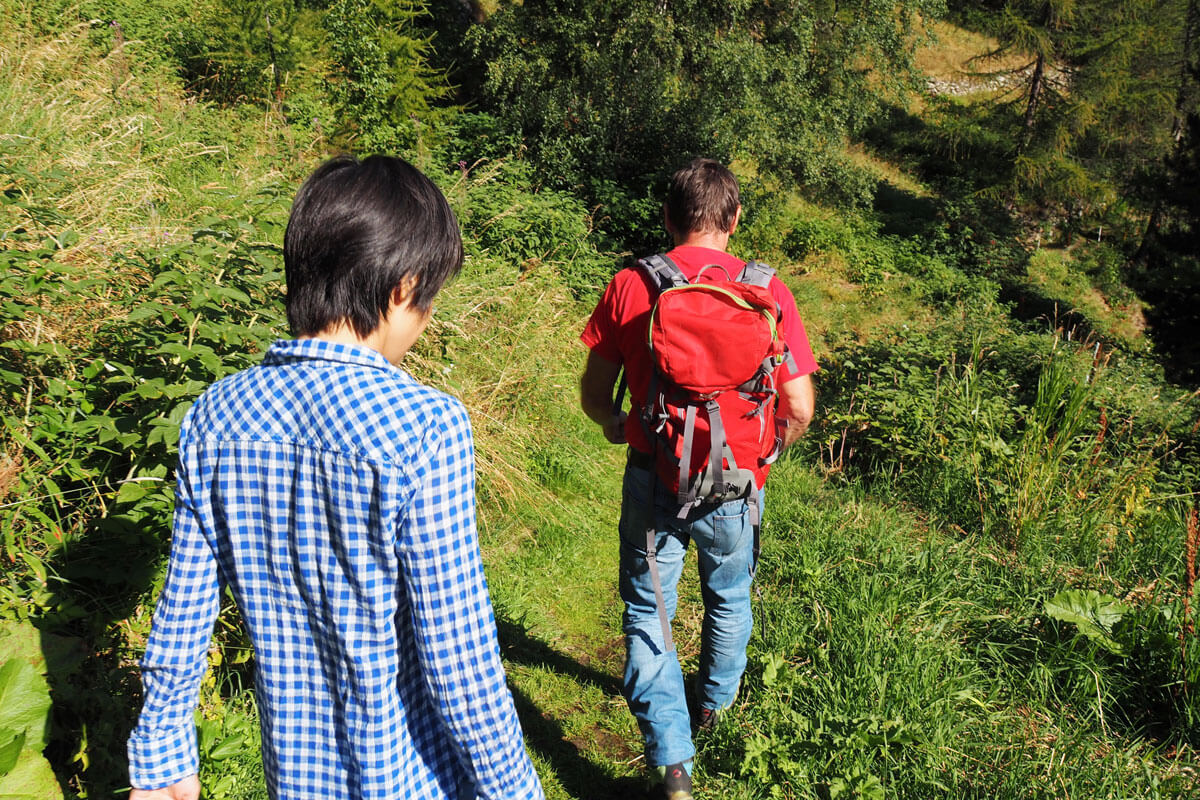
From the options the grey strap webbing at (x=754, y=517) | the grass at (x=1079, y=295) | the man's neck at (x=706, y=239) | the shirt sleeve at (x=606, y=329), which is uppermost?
the man's neck at (x=706, y=239)

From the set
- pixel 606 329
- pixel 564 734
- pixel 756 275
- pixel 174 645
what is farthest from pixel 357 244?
→ pixel 564 734

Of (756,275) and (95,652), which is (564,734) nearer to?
(95,652)

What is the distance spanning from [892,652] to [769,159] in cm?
886

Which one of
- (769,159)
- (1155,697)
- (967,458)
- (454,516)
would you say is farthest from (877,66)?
(454,516)

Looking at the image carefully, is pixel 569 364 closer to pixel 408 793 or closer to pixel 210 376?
pixel 210 376

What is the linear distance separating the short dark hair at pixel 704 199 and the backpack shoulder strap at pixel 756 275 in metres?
0.18

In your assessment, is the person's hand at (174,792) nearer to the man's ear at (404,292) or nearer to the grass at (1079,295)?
the man's ear at (404,292)

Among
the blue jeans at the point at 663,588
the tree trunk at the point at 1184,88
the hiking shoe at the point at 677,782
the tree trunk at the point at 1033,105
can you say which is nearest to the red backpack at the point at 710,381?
the blue jeans at the point at 663,588

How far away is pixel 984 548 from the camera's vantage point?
13.0ft

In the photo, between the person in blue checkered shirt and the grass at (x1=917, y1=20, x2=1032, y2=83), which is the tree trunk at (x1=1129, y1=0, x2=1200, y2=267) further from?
the person in blue checkered shirt

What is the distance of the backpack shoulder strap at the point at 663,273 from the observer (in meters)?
2.22

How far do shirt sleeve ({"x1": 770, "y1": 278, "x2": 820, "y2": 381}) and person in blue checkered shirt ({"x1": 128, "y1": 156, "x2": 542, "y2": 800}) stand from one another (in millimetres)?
1315

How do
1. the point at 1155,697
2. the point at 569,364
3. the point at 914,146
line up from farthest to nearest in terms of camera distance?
the point at 914,146 < the point at 569,364 < the point at 1155,697

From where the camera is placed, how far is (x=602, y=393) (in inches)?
99.0
